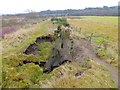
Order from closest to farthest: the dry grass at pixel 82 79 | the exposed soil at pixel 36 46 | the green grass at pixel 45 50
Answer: the dry grass at pixel 82 79, the green grass at pixel 45 50, the exposed soil at pixel 36 46

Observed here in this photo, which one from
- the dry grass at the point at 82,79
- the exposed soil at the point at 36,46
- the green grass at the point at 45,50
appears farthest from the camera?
the exposed soil at the point at 36,46

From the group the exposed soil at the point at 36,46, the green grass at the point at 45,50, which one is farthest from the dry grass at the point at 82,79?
the exposed soil at the point at 36,46

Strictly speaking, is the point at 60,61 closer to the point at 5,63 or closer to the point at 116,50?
the point at 5,63

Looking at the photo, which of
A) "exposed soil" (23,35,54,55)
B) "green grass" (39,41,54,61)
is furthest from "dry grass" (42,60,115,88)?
"exposed soil" (23,35,54,55)

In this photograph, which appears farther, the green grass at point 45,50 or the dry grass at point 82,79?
the green grass at point 45,50

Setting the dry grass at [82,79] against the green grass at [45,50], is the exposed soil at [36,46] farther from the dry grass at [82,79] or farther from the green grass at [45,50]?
the dry grass at [82,79]

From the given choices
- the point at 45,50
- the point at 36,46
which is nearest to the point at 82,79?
the point at 45,50

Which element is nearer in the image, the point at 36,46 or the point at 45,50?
the point at 45,50

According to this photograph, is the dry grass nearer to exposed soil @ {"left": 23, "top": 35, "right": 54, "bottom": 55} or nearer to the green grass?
the green grass

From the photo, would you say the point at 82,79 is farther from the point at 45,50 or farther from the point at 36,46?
the point at 36,46

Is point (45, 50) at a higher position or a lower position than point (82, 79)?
higher

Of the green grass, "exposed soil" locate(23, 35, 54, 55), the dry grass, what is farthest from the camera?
"exposed soil" locate(23, 35, 54, 55)

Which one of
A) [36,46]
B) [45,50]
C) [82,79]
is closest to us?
[82,79]
